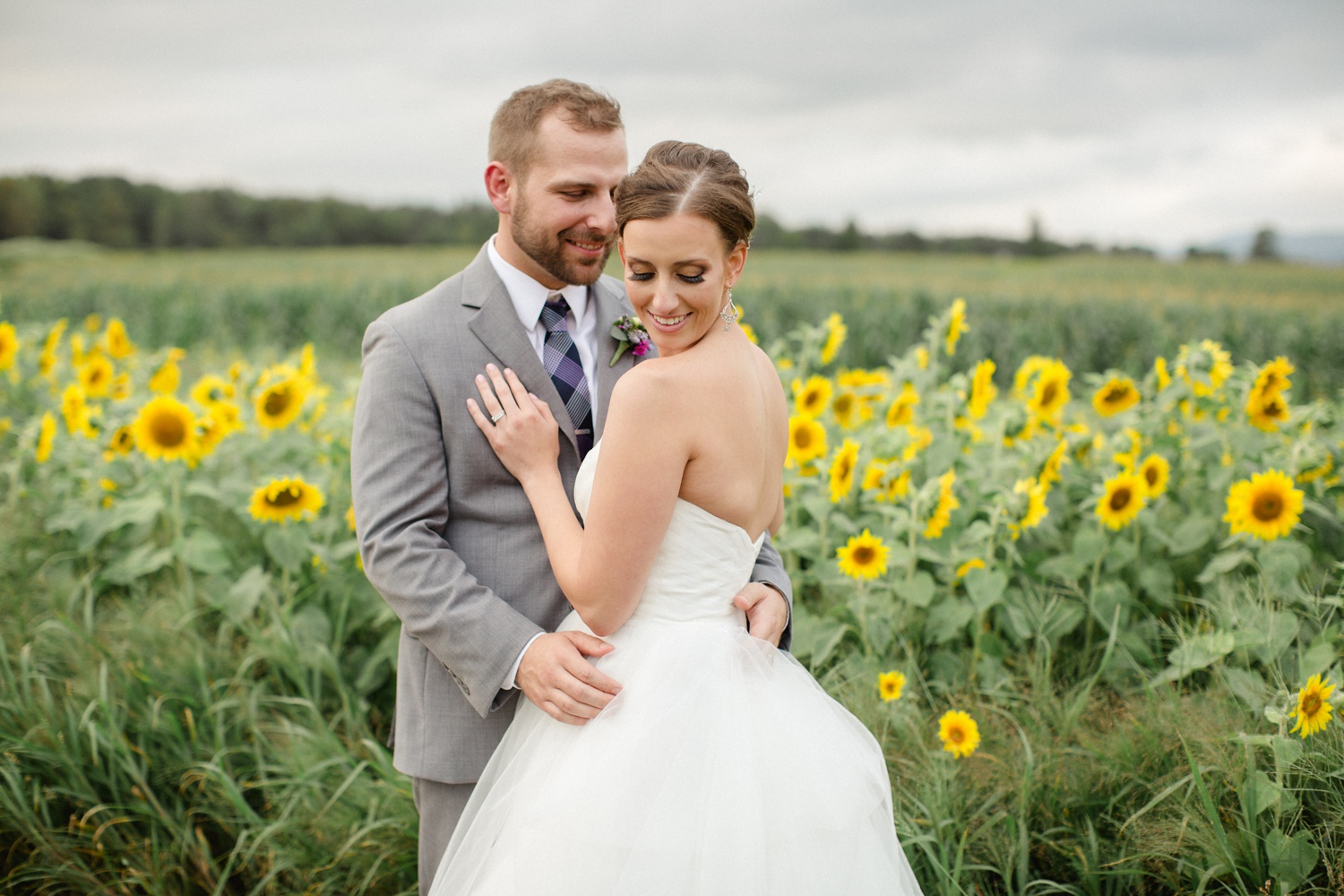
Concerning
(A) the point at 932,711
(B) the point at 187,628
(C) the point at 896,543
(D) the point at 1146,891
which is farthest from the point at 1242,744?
(B) the point at 187,628

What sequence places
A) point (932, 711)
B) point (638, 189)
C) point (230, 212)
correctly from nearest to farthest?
point (638, 189) < point (932, 711) < point (230, 212)

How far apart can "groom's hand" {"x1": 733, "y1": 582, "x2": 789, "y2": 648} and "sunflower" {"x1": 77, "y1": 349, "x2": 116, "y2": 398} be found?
4158 millimetres

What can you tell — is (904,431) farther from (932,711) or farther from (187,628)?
(187,628)

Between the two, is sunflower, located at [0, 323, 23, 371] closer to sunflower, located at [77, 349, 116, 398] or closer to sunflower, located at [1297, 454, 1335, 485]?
sunflower, located at [77, 349, 116, 398]

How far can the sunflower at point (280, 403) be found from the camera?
12.5 feet

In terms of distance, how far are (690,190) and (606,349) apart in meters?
0.72

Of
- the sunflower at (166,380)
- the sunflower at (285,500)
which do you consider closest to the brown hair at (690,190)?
the sunflower at (285,500)

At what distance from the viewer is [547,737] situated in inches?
75.0

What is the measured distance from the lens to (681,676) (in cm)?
183

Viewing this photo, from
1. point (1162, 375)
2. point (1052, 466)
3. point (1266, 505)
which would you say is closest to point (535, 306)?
point (1052, 466)

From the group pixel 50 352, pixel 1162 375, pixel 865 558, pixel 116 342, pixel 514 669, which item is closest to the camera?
pixel 514 669

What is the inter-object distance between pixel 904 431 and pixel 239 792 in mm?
2839

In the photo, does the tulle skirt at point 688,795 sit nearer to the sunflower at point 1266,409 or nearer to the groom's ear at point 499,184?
the groom's ear at point 499,184

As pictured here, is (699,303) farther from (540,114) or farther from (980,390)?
(980,390)
